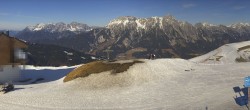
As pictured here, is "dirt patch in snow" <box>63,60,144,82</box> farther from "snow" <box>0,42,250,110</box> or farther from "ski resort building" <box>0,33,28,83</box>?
"ski resort building" <box>0,33,28,83</box>

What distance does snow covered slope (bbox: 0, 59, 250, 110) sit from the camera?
160 feet

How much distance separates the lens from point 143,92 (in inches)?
2255

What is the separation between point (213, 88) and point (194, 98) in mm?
7701

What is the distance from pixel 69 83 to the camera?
66.2 m

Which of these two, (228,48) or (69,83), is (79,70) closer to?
(69,83)

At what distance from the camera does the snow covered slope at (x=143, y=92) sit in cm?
4891

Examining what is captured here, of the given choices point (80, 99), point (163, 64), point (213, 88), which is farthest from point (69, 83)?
point (213, 88)

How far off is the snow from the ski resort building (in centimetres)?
2385

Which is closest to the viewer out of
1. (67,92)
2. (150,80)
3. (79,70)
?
(67,92)

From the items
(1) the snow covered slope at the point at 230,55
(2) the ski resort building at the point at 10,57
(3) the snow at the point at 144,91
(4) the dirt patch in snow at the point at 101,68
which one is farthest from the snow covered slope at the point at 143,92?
(1) the snow covered slope at the point at 230,55

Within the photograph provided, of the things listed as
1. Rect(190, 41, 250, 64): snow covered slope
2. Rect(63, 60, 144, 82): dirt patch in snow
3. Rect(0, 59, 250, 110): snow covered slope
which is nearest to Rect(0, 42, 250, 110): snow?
Rect(0, 59, 250, 110): snow covered slope

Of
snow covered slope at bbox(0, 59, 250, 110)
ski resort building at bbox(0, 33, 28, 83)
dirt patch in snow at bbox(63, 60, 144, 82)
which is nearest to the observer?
snow covered slope at bbox(0, 59, 250, 110)

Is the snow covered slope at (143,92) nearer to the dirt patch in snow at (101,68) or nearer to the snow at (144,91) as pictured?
the snow at (144,91)

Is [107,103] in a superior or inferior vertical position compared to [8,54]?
inferior
